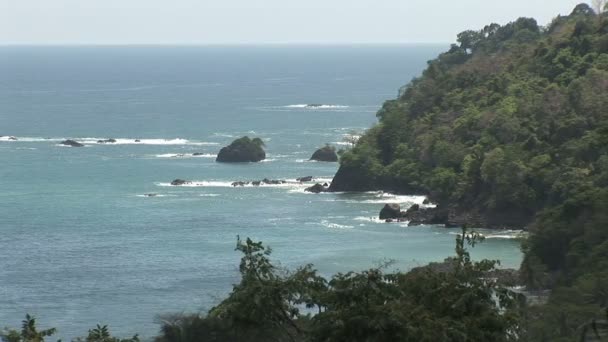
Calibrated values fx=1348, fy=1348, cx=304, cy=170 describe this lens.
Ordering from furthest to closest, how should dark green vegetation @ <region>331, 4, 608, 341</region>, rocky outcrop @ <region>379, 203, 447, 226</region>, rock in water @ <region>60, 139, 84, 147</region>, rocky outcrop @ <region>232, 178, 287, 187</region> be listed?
rock in water @ <region>60, 139, 84, 147</region>, rocky outcrop @ <region>232, 178, 287, 187</region>, rocky outcrop @ <region>379, 203, 447, 226</region>, dark green vegetation @ <region>331, 4, 608, 341</region>

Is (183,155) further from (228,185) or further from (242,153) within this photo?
(228,185)

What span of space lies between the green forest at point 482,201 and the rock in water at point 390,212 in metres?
2.74

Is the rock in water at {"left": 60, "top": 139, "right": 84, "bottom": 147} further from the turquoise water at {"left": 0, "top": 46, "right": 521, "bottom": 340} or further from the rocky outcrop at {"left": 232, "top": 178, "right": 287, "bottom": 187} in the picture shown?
the rocky outcrop at {"left": 232, "top": 178, "right": 287, "bottom": 187}

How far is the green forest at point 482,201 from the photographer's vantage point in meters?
26.9

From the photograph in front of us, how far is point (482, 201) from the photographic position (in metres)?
74.5

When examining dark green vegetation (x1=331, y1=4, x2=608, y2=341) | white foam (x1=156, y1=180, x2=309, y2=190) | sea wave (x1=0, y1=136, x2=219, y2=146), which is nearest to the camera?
dark green vegetation (x1=331, y1=4, x2=608, y2=341)

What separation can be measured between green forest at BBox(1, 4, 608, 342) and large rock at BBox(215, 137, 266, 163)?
992 centimetres

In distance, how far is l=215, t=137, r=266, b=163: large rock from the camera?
101m

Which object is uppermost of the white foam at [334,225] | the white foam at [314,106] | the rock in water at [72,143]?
the white foam at [314,106]

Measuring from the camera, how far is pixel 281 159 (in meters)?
103

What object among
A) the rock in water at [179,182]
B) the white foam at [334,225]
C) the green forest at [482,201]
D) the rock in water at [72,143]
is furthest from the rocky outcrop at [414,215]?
the rock in water at [72,143]

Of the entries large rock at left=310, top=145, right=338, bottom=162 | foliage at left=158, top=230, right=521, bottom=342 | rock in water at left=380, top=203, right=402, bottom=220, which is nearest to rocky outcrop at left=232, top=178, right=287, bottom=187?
large rock at left=310, top=145, right=338, bottom=162

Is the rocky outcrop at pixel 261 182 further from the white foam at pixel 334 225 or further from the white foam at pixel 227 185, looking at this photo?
the white foam at pixel 334 225

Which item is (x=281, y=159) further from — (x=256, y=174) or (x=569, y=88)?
(x=569, y=88)
